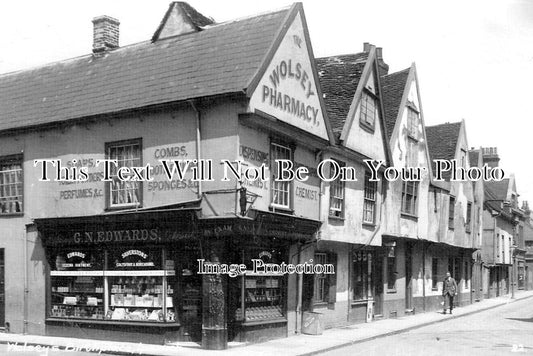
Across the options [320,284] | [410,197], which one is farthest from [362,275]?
[410,197]

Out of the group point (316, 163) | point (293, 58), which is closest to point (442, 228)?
point (316, 163)

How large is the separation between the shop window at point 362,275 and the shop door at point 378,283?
515mm

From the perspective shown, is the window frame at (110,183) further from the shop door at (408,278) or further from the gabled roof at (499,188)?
the gabled roof at (499,188)

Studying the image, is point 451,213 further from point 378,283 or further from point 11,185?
point 11,185

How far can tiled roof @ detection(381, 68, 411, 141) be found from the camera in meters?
25.8

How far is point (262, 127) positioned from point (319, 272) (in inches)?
230

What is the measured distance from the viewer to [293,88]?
17.1 m

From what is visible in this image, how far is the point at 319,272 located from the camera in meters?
19.7

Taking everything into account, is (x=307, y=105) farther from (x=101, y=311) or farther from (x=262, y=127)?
(x=101, y=311)

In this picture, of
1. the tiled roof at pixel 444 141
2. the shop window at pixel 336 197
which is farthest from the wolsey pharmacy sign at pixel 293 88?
the tiled roof at pixel 444 141

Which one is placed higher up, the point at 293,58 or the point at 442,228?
the point at 293,58

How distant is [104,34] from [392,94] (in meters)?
12.5

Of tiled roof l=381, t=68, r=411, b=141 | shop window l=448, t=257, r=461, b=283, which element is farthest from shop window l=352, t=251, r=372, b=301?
shop window l=448, t=257, r=461, b=283

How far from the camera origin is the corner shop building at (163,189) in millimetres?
15148
